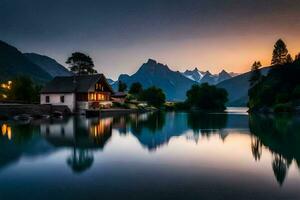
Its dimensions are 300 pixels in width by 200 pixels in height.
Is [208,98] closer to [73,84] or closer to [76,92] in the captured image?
[73,84]

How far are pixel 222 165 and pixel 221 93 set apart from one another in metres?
152

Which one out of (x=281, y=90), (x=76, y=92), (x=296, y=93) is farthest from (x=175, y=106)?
(x=76, y=92)

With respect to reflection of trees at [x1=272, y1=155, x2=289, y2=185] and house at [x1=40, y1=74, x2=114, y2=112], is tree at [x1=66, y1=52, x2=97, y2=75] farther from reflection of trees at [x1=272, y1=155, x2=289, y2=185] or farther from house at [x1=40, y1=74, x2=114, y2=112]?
reflection of trees at [x1=272, y1=155, x2=289, y2=185]

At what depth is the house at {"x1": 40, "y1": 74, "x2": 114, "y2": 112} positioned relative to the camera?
7575cm

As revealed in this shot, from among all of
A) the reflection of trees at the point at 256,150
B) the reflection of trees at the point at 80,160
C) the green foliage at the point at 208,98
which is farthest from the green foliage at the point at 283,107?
the reflection of trees at the point at 80,160

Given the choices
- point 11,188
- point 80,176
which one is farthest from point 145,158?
point 11,188

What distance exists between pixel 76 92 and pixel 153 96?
2668 inches

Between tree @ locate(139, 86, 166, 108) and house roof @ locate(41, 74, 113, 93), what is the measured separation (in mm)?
58392

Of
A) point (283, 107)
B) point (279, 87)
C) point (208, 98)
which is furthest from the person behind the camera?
point (208, 98)

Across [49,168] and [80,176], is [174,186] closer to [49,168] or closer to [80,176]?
[80,176]

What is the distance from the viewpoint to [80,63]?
383 ft

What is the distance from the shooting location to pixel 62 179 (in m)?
13.4

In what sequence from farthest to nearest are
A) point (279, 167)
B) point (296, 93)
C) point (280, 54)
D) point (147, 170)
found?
point (280, 54), point (296, 93), point (279, 167), point (147, 170)

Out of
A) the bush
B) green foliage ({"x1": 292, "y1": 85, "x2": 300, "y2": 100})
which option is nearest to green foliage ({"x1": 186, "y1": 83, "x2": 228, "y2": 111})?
green foliage ({"x1": 292, "y1": 85, "x2": 300, "y2": 100})
